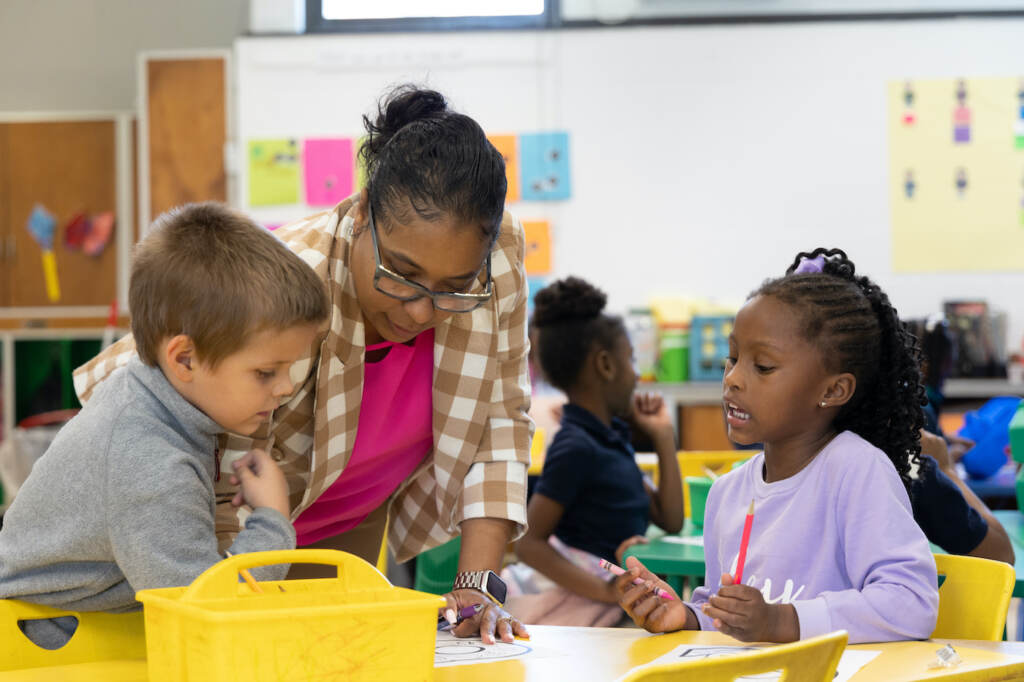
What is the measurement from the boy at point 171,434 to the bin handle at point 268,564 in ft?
0.36

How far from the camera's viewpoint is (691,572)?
1.93 m

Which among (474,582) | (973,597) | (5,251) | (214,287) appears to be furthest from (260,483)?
(5,251)

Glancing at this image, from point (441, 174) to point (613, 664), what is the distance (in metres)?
0.59

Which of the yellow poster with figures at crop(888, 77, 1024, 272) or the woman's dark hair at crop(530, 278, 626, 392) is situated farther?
the yellow poster with figures at crop(888, 77, 1024, 272)

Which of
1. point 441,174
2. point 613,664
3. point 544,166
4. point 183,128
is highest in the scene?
point 183,128

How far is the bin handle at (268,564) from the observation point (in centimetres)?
87

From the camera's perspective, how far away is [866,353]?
1.50 metres

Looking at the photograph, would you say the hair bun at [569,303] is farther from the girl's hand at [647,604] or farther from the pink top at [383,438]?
the girl's hand at [647,604]

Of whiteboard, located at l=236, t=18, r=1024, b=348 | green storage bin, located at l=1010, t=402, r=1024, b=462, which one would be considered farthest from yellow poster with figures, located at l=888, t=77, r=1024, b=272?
green storage bin, located at l=1010, t=402, r=1024, b=462

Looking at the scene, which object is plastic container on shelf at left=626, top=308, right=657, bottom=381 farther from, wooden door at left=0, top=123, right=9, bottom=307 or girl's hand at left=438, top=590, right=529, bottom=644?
girl's hand at left=438, top=590, right=529, bottom=644

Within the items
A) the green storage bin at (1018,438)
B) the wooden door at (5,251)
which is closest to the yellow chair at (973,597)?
the green storage bin at (1018,438)

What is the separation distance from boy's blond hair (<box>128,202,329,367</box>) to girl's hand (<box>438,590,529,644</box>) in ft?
1.19

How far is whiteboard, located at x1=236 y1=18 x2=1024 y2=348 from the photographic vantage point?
5.18 meters

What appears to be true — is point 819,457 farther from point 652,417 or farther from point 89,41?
point 89,41
